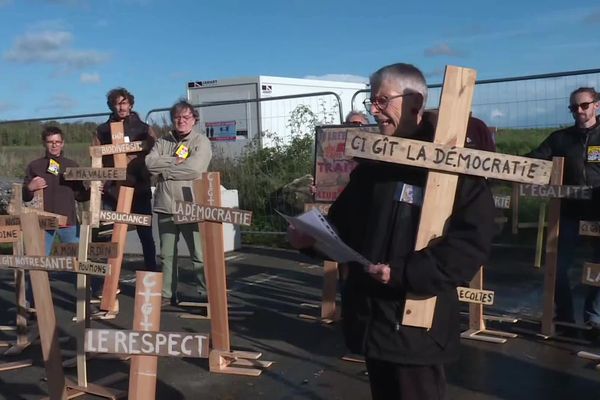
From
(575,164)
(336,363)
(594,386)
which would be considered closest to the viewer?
(594,386)

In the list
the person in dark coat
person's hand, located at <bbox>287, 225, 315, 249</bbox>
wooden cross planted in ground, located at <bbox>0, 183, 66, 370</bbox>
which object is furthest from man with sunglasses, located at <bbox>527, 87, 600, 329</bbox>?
wooden cross planted in ground, located at <bbox>0, 183, 66, 370</bbox>

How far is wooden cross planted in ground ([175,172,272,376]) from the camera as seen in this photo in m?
5.32

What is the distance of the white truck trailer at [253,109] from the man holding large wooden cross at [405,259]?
825 centimetres

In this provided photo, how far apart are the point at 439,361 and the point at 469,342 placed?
3.49m

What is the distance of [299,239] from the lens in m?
3.11

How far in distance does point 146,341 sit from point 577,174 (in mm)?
4182

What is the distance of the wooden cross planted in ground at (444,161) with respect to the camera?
264cm

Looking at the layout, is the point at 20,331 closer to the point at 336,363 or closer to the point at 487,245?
the point at 336,363

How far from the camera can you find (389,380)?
2842mm

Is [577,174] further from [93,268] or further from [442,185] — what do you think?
[93,268]

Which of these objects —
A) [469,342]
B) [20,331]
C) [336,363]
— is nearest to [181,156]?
[20,331]

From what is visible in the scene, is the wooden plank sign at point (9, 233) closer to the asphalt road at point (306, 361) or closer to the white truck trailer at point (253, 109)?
the asphalt road at point (306, 361)

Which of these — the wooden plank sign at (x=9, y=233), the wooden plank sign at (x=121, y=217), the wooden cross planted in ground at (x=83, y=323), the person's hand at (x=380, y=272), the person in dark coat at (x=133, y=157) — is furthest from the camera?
the person in dark coat at (x=133, y=157)

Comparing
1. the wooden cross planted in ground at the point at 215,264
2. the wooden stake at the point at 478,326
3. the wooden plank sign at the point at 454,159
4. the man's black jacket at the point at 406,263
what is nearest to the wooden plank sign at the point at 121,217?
the wooden cross planted in ground at the point at 215,264
